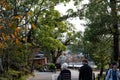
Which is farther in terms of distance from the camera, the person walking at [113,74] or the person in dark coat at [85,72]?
the person in dark coat at [85,72]

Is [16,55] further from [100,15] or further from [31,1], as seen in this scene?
[100,15]

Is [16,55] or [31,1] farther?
[31,1]

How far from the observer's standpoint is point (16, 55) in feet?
121

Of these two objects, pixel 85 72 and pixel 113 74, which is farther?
pixel 85 72

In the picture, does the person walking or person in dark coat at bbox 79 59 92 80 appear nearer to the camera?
the person walking

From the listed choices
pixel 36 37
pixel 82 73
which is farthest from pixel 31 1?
pixel 82 73

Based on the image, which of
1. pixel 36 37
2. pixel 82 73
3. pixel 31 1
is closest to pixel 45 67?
pixel 36 37

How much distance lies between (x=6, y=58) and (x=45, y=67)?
1624 inches

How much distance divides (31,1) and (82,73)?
2455cm

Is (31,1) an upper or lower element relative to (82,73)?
upper

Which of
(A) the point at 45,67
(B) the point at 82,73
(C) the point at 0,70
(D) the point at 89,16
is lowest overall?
(A) the point at 45,67

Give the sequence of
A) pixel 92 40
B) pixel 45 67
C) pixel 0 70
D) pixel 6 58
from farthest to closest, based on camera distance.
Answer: pixel 45 67 → pixel 6 58 → pixel 0 70 → pixel 92 40

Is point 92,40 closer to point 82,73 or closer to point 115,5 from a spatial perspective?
point 115,5

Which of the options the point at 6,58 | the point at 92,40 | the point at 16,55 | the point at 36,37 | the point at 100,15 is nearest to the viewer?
the point at 100,15
